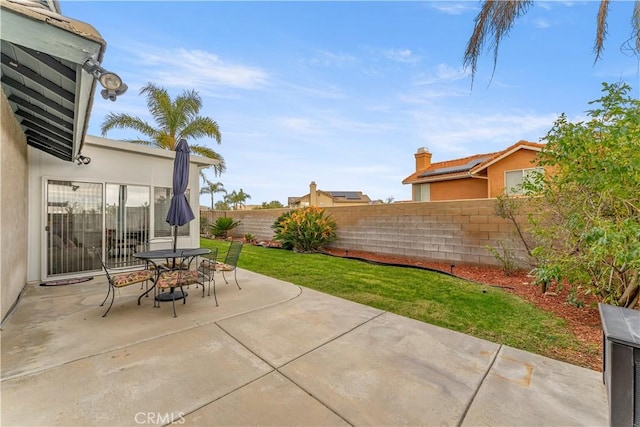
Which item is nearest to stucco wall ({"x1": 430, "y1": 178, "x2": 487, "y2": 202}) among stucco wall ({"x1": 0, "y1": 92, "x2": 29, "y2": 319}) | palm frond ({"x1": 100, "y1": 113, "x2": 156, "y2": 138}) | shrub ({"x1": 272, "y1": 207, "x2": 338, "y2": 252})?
shrub ({"x1": 272, "y1": 207, "x2": 338, "y2": 252})

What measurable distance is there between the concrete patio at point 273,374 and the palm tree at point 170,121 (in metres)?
10.5

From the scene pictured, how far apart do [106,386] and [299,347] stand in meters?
1.84

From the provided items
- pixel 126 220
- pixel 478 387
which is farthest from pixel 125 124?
pixel 478 387

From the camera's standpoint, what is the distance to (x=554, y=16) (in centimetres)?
459

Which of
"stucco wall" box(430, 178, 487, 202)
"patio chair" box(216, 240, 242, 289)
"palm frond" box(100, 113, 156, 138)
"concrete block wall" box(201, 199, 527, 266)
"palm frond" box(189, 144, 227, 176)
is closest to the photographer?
"patio chair" box(216, 240, 242, 289)

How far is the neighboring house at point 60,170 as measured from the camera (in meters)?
2.12

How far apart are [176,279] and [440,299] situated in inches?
183

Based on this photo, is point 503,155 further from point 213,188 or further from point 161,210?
point 213,188

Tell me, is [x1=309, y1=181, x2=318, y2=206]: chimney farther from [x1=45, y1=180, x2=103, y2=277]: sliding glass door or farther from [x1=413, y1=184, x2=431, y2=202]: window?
[x1=45, y1=180, x2=103, y2=277]: sliding glass door

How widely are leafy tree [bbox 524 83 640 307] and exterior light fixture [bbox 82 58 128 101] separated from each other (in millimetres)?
5338

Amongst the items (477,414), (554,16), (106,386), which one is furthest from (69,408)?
(554,16)

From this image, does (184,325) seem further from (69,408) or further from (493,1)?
(493,1)

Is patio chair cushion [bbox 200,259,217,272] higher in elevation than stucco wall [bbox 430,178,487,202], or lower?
lower

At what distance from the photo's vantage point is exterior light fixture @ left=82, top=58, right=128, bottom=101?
7.54ft
